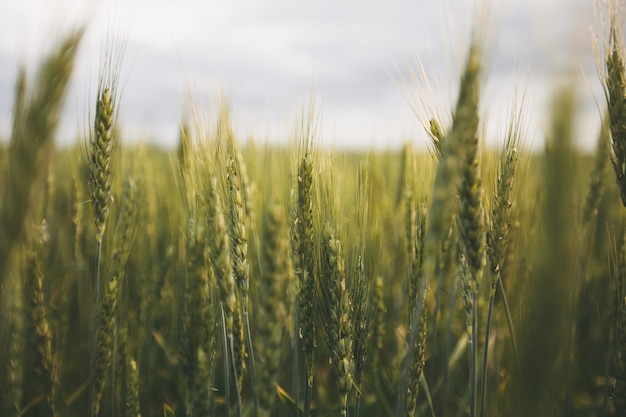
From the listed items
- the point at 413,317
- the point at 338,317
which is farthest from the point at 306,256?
the point at 413,317

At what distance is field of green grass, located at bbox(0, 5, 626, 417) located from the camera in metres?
1.07

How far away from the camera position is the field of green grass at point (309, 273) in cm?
107

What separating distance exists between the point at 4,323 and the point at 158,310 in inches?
53.8

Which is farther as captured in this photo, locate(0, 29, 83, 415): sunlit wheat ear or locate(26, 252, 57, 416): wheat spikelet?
locate(26, 252, 57, 416): wheat spikelet

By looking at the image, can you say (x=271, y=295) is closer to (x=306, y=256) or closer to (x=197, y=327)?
(x=197, y=327)

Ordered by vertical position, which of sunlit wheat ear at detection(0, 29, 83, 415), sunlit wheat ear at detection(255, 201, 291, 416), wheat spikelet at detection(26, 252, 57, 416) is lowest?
wheat spikelet at detection(26, 252, 57, 416)

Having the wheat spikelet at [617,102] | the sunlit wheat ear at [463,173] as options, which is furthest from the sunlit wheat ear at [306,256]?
the wheat spikelet at [617,102]

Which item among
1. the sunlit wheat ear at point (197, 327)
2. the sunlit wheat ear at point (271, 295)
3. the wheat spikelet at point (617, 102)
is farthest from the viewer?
the wheat spikelet at point (617, 102)

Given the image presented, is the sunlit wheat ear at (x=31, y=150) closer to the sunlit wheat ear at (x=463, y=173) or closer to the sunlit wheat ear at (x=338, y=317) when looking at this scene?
the sunlit wheat ear at (x=338, y=317)

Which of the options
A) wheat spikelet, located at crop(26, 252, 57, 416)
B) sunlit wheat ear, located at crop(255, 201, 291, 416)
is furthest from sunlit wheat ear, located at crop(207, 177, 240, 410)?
wheat spikelet, located at crop(26, 252, 57, 416)

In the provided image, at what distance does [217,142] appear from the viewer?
1480mm

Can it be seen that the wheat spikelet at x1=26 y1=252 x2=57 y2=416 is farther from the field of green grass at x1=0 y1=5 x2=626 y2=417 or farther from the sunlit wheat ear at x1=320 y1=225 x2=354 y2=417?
the sunlit wheat ear at x1=320 y1=225 x2=354 y2=417

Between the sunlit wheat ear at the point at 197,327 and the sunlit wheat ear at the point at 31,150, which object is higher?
the sunlit wheat ear at the point at 31,150

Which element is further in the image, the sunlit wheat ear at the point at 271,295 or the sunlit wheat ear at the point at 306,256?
the sunlit wheat ear at the point at 306,256
